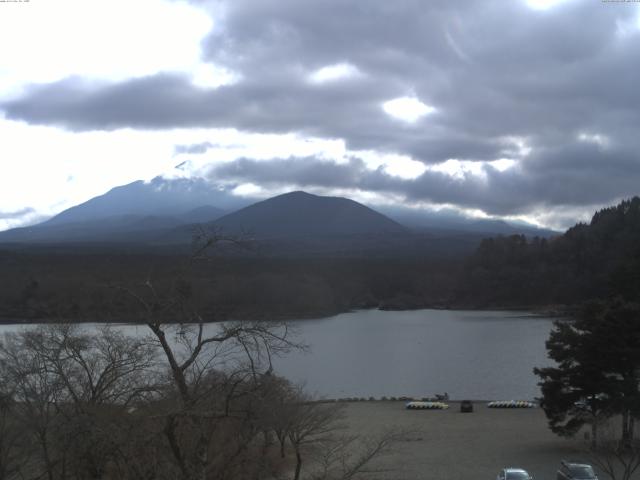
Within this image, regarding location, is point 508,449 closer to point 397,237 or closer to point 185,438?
point 185,438

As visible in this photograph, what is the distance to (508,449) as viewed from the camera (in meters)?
16.1

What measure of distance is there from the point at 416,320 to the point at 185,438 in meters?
62.9

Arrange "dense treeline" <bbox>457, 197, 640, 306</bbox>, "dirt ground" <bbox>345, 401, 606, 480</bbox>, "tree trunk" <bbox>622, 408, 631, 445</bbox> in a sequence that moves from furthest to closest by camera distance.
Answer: "dense treeline" <bbox>457, 197, 640, 306</bbox>
"dirt ground" <bbox>345, 401, 606, 480</bbox>
"tree trunk" <bbox>622, 408, 631, 445</bbox>

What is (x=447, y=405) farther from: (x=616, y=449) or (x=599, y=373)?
(x=616, y=449)

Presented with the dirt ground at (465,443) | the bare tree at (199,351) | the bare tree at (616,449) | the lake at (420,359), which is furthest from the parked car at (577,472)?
the lake at (420,359)

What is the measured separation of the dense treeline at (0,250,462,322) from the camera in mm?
51656

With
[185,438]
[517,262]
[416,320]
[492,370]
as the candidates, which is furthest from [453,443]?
[517,262]

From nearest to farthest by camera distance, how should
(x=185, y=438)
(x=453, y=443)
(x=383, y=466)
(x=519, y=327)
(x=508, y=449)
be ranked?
(x=185, y=438), (x=383, y=466), (x=508, y=449), (x=453, y=443), (x=519, y=327)

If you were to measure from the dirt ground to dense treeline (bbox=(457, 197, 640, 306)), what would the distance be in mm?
57596

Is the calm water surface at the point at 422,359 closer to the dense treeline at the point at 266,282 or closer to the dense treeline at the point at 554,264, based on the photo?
the dense treeline at the point at 266,282

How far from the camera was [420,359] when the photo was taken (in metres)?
38.4

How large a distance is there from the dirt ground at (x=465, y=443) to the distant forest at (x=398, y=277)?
29761 mm

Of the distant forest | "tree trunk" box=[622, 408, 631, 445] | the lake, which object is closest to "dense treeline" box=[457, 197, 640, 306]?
the distant forest

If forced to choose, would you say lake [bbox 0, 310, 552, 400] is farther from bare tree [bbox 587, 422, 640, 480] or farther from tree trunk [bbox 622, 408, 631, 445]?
tree trunk [bbox 622, 408, 631, 445]
